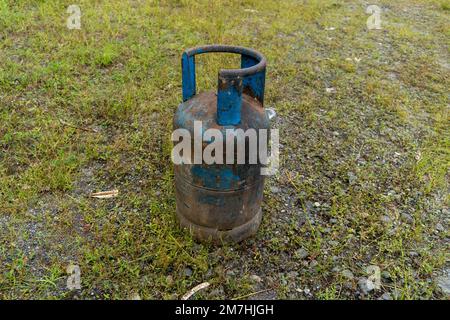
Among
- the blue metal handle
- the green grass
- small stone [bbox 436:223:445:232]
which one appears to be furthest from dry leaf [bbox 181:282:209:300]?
small stone [bbox 436:223:445:232]

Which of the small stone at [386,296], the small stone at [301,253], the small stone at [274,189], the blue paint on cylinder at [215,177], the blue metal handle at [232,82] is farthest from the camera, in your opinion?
the small stone at [274,189]

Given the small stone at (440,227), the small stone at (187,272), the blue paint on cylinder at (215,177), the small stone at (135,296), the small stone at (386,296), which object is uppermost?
the blue paint on cylinder at (215,177)

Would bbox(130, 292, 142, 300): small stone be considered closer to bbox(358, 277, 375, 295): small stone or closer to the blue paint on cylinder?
the blue paint on cylinder

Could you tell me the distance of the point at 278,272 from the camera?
2217 mm

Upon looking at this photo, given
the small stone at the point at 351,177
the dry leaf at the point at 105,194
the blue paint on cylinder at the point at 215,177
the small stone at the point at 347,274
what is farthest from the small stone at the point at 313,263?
the dry leaf at the point at 105,194

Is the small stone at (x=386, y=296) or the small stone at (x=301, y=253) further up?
the small stone at (x=301, y=253)

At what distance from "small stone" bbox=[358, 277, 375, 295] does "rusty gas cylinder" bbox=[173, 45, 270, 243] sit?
2.27ft

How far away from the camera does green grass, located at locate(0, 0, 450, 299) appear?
2.20m

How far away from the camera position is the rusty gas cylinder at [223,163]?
1894 mm

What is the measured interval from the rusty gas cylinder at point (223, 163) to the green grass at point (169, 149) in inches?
6.0

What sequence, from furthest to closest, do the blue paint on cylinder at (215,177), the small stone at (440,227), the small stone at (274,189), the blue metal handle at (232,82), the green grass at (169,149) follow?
1. the small stone at (274,189)
2. the small stone at (440,227)
3. the green grass at (169,149)
4. the blue paint on cylinder at (215,177)
5. the blue metal handle at (232,82)

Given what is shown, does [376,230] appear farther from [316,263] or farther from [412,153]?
[412,153]

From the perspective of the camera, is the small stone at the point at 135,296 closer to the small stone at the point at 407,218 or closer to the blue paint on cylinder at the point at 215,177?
the blue paint on cylinder at the point at 215,177

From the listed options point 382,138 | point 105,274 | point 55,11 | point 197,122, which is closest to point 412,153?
point 382,138
